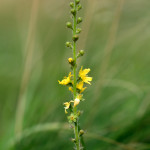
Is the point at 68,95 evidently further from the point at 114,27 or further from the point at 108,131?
the point at 114,27

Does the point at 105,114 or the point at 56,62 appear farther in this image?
the point at 56,62

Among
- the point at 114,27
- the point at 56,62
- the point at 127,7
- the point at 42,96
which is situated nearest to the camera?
the point at 114,27

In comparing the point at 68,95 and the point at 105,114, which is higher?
the point at 68,95

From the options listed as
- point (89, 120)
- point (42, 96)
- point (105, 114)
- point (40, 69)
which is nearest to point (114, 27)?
point (89, 120)

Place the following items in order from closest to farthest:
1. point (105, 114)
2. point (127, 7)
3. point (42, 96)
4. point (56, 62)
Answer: point (105, 114), point (42, 96), point (56, 62), point (127, 7)

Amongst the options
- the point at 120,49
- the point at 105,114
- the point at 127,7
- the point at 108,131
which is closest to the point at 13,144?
Result: the point at 108,131

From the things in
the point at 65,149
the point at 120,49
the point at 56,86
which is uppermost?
the point at 120,49

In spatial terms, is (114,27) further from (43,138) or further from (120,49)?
(120,49)
